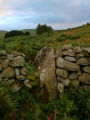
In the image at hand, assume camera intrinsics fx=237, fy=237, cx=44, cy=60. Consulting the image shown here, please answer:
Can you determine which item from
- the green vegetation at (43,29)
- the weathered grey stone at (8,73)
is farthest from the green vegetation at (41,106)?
the green vegetation at (43,29)

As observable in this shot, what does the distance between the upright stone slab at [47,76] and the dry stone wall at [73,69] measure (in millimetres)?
209

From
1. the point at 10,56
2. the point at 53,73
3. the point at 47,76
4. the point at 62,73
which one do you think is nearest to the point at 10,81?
the point at 10,56

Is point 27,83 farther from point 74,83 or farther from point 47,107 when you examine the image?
point 74,83

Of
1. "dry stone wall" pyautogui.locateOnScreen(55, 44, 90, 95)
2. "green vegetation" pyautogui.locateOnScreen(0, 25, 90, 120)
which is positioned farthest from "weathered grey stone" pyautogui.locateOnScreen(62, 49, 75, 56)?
"green vegetation" pyautogui.locateOnScreen(0, 25, 90, 120)

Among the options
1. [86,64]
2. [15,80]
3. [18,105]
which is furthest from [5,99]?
[86,64]

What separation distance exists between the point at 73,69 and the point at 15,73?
6.26ft

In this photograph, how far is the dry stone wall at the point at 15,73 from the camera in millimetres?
7691

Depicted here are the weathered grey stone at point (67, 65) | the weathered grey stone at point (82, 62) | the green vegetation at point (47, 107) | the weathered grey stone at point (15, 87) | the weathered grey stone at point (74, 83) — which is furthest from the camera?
the weathered grey stone at point (82, 62)

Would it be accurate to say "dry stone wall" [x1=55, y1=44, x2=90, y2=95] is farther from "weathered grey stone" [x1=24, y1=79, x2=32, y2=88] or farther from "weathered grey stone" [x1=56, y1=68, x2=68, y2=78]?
"weathered grey stone" [x1=24, y1=79, x2=32, y2=88]

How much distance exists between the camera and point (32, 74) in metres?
7.91

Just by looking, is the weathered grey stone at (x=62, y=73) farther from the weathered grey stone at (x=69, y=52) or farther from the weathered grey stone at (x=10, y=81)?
the weathered grey stone at (x=10, y=81)

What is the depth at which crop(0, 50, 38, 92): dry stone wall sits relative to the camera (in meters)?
7.69

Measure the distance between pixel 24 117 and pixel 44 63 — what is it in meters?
2.29

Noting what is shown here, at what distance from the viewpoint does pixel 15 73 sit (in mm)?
7816
